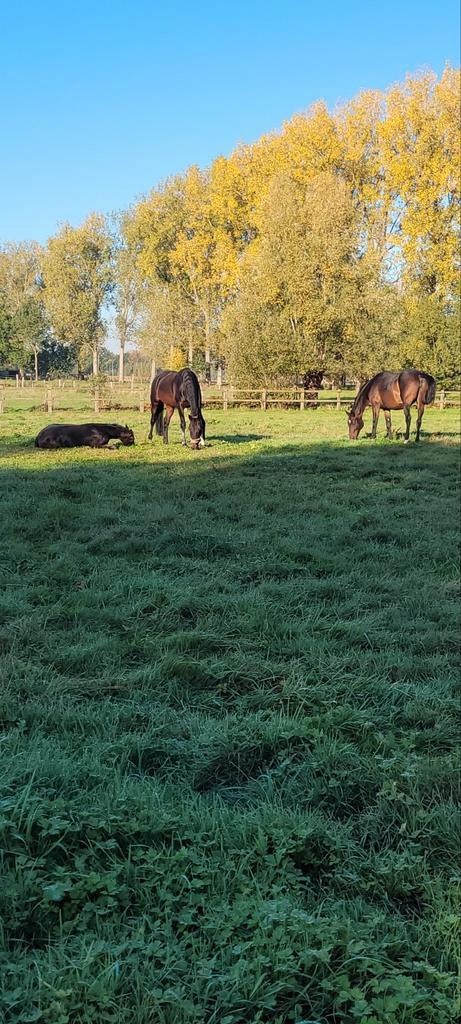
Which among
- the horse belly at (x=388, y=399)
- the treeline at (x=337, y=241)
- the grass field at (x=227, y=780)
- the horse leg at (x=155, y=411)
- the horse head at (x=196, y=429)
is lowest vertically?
the grass field at (x=227, y=780)

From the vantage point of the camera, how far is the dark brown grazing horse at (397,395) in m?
16.3

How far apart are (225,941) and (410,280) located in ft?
126

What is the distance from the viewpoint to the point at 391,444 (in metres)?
16.1


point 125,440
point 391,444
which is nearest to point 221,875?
point 125,440

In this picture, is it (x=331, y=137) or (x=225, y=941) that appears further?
(x=331, y=137)

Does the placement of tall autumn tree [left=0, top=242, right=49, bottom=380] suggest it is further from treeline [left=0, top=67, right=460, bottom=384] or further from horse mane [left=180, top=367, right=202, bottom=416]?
horse mane [left=180, top=367, right=202, bottom=416]

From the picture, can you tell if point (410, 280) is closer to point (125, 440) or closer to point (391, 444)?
point (391, 444)

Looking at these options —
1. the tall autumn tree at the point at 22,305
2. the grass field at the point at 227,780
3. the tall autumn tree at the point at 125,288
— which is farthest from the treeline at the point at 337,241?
the grass field at the point at 227,780

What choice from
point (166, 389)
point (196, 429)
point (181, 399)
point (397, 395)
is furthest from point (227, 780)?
point (397, 395)

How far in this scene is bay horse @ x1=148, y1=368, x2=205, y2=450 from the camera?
14391 millimetres

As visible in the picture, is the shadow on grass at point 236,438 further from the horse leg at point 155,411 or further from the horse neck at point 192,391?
the horse leg at point 155,411

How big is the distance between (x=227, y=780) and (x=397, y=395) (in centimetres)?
1507

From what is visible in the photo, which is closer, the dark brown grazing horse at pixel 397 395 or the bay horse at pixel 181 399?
the bay horse at pixel 181 399

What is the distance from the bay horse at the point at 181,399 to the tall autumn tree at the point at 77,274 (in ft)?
144
